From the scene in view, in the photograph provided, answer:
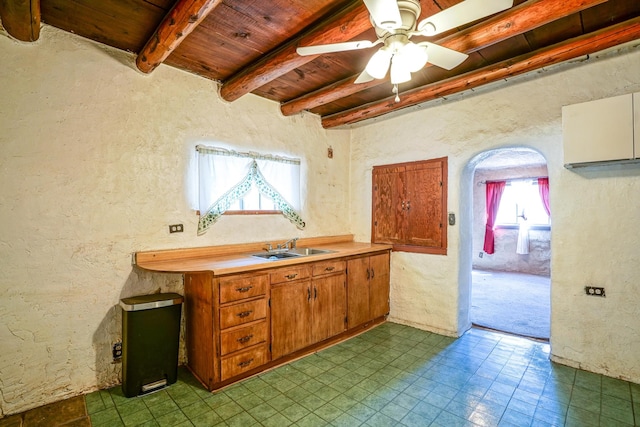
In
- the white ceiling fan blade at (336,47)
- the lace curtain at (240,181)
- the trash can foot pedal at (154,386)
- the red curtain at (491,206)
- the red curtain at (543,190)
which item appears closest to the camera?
the white ceiling fan blade at (336,47)

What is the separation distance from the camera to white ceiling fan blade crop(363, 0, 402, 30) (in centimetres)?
136

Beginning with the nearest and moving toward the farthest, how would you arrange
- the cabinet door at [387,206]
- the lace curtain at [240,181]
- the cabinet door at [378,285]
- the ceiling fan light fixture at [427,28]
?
the ceiling fan light fixture at [427,28], the lace curtain at [240,181], the cabinet door at [378,285], the cabinet door at [387,206]

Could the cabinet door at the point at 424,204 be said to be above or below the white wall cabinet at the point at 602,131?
below

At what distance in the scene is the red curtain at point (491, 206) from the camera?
7.33 m

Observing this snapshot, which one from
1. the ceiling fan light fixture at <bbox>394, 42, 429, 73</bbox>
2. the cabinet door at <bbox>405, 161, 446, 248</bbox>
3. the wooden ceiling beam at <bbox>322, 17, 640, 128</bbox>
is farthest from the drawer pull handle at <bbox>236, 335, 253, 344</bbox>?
the wooden ceiling beam at <bbox>322, 17, 640, 128</bbox>

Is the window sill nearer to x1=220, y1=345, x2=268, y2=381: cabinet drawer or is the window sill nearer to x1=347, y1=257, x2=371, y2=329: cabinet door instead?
x1=347, y1=257, x2=371, y2=329: cabinet door

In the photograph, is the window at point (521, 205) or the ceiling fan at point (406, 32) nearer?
the ceiling fan at point (406, 32)

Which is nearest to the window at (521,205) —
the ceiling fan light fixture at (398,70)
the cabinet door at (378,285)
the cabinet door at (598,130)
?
the cabinet door at (378,285)

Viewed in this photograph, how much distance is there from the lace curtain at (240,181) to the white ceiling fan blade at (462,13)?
7.10 feet

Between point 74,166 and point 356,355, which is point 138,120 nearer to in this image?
point 74,166

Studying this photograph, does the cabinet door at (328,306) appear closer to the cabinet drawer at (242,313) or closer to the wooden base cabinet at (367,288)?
the wooden base cabinet at (367,288)

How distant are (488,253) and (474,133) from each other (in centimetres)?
519

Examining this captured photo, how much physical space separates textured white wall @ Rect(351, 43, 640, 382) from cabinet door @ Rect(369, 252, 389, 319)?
1.08 feet

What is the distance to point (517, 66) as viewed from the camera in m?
2.58
